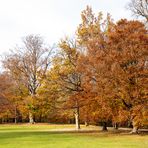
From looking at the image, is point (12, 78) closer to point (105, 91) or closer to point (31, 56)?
point (31, 56)

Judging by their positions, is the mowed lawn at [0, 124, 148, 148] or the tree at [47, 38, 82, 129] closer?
the mowed lawn at [0, 124, 148, 148]

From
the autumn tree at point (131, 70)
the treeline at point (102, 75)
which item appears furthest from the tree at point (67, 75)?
the autumn tree at point (131, 70)

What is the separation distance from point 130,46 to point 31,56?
1270 inches

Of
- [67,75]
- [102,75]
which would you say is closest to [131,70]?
[102,75]

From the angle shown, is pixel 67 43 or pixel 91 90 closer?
pixel 91 90

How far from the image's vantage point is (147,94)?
33188 mm

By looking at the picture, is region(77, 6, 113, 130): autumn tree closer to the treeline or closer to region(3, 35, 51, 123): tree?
the treeline

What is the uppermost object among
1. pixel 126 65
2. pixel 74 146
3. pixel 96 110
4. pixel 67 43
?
pixel 67 43

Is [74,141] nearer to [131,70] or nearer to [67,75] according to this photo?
[131,70]

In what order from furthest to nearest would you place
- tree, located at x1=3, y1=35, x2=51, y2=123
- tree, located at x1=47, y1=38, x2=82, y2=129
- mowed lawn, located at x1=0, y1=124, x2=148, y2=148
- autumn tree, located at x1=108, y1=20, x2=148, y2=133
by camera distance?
tree, located at x1=3, y1=35, x2=51, y2=123, tree, located at x1=47, y1=38, x2=82, y2=129, autumn tree, located at x1=108, y1=20, x2=148, y2=133, mowed lawn, located at x1=0, y1=124, x2=148, y2=148

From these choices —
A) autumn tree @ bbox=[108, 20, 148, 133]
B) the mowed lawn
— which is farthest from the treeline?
the mowed lawn

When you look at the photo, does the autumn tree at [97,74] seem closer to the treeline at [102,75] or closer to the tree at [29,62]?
the treeline at [102,75]

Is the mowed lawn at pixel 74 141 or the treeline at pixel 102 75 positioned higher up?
the treeline at pixel 102 75

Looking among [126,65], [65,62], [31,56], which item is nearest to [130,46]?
[126,65]
